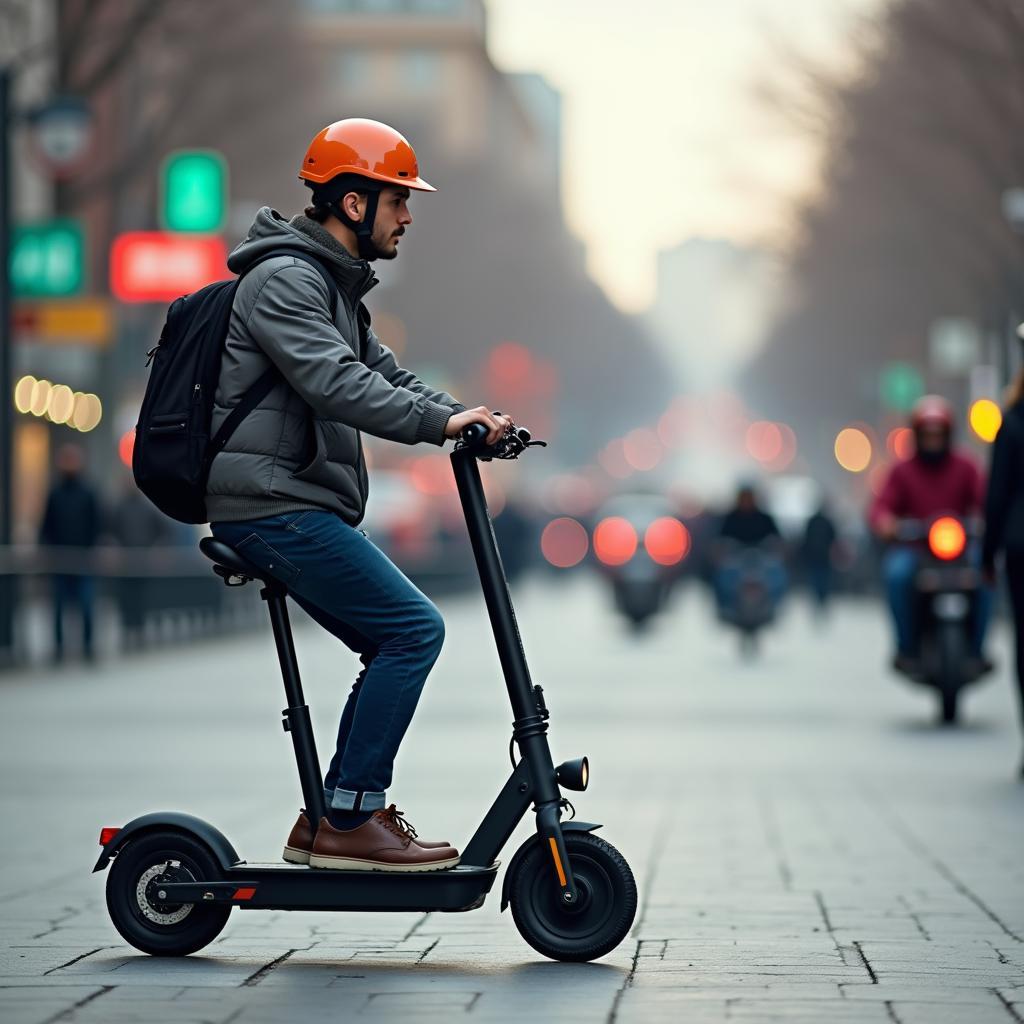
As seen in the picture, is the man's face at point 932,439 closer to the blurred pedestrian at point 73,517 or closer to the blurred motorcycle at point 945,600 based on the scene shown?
the blurred motorcycle at point 945,600

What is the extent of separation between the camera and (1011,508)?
37.8 ft

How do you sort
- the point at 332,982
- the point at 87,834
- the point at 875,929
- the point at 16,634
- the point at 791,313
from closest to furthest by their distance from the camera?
the point at 332,982, the point at 875,929, the point at 87,834, the point at 16,634, the point at 791,313

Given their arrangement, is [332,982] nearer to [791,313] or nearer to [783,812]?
[783,812]

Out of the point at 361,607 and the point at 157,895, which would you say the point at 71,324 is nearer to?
the point at 157,895

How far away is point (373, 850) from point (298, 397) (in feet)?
3.55

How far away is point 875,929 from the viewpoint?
714 centimetres

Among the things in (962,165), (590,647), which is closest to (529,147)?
(962,165)

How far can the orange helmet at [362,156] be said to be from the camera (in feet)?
20.4

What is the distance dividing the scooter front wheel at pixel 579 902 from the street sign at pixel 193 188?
2912 centimetres

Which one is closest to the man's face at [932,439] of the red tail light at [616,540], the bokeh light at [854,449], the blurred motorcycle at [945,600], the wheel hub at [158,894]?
the blurred motorcycle at [945,600]

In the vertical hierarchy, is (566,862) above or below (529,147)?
below

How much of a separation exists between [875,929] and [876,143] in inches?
1369

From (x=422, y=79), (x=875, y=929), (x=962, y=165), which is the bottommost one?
(x=875, y=929)

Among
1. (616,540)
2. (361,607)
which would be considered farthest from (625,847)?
(616,540)
